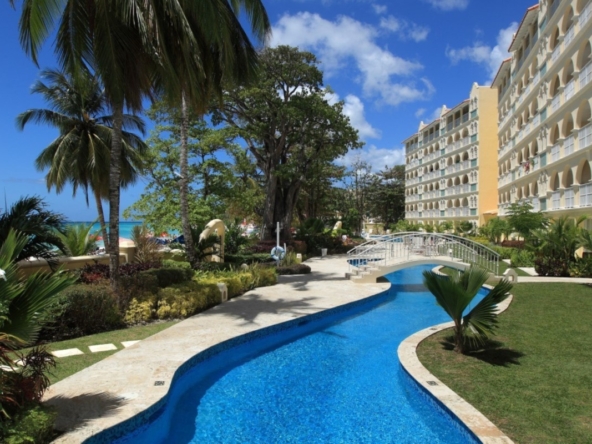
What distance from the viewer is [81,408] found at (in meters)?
5.41

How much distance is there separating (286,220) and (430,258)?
14.1 metres

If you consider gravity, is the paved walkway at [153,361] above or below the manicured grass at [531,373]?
above

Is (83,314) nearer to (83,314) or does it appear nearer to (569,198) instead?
(83,314)

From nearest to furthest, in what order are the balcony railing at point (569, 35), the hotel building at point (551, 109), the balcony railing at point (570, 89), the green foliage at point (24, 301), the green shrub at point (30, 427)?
the green shrub at point (30, 427) < the green foliage at point (24, 301) < the hotel building at point (551, 109) < the balcony railing at point (569, 35) < the balcony railing at point (570, 89)

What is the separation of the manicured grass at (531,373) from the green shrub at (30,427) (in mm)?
5194

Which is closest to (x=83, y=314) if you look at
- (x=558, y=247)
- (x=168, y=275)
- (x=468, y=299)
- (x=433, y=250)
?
(x=168, y=275)

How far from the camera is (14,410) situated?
14.2 ft

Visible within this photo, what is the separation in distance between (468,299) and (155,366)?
5741mm

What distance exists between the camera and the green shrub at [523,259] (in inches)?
867

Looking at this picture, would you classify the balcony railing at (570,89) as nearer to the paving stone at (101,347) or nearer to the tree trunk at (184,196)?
the tree trunk at (184,196)

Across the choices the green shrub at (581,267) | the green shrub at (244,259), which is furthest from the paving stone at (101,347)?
the green shrub at (581,267)

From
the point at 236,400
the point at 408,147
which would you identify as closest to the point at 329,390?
the point at 236,400

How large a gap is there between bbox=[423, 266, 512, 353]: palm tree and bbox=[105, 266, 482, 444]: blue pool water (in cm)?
151

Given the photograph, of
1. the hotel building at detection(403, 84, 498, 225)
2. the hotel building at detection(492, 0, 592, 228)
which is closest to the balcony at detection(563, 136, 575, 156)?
the hotel building at detection(492, 0, 592, 228)
